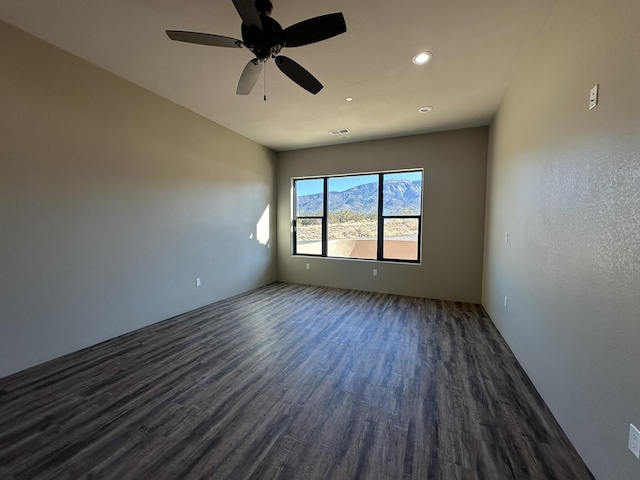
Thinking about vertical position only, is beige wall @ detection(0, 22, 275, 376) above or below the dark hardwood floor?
above

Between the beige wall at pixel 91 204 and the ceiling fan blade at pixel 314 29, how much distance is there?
7.63 ft

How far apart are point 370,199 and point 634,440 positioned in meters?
4.47

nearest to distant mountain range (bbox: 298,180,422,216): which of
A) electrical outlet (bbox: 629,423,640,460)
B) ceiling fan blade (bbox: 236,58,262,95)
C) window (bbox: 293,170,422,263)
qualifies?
window (bbox: 293,170,422,263)

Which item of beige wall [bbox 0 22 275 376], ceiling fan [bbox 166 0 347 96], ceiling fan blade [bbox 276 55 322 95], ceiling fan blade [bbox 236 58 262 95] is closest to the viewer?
ceiling fan [bbox 166 0 347 96]

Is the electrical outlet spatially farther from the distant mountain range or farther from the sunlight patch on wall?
the sunlight patch on wall

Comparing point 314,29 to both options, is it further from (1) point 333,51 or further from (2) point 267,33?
(1) point 333,51

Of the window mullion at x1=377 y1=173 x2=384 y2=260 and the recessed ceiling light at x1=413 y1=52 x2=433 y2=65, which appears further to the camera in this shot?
the window mullion at x1=377 y1=173 x2=384 y2=260

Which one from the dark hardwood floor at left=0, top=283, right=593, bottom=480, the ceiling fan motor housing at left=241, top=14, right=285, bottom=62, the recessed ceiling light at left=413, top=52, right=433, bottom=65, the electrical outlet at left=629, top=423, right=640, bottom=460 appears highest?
the recessed ceiling light at left=413, top=52, right=433, bottom=65

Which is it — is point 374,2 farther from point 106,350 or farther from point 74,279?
point 106,350

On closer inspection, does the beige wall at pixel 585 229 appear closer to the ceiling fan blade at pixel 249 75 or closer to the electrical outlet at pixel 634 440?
the electrical outlet at pixel 634 440

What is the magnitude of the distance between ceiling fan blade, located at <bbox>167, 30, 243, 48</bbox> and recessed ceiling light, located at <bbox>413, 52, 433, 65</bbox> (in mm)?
1633

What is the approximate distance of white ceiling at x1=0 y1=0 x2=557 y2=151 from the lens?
1.95m

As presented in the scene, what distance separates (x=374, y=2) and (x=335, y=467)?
9.71 feet

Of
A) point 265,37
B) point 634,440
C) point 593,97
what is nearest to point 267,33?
point 265,37
